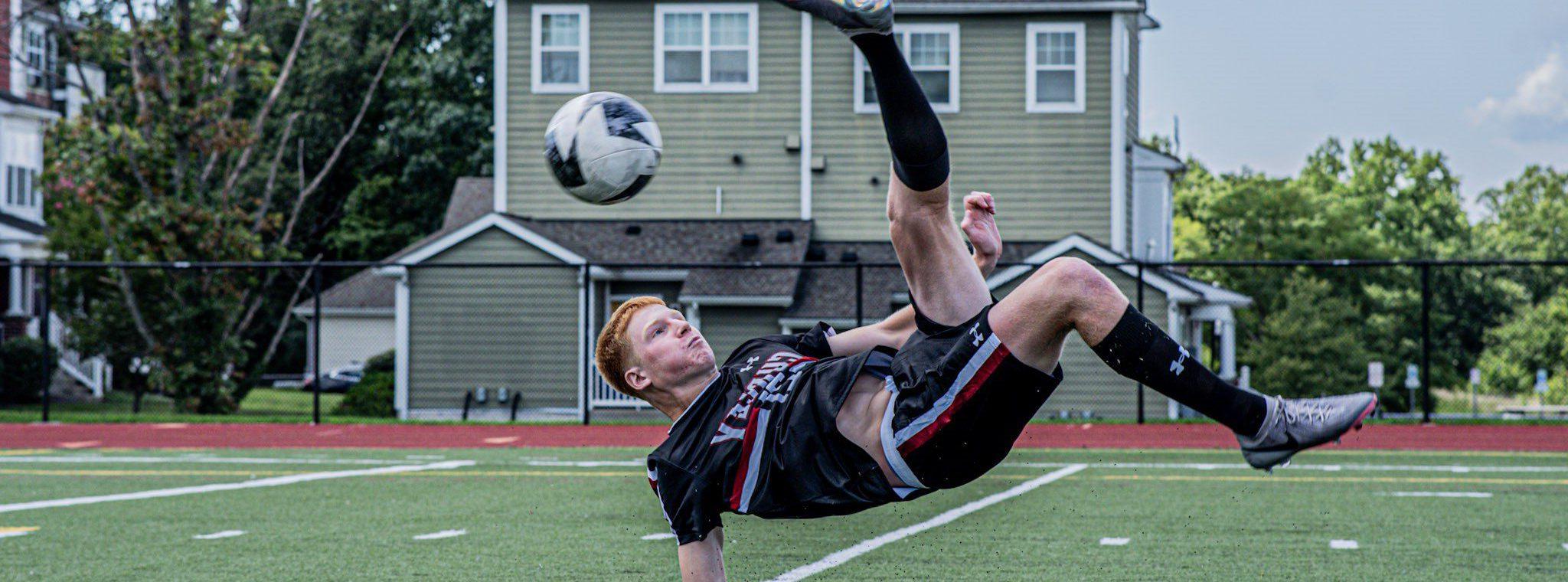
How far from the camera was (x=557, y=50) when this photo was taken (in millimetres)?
22203

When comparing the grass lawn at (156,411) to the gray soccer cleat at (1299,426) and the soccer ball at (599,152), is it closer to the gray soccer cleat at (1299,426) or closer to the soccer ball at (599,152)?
→ the soccer ball at (599,152)

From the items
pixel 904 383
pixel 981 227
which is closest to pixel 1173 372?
pixel 904 383

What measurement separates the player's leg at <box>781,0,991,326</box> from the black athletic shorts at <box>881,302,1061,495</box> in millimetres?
82

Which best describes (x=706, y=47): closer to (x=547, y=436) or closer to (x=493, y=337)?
(x=493, y=337)

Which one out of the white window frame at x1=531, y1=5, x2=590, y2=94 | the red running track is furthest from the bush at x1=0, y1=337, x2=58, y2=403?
the white window frame at x1=531, y1=5, x2=590, y2=94

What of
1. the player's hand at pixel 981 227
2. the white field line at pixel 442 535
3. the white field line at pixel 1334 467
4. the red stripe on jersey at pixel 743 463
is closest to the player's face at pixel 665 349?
the red stripe on jersey at pixel 743 463

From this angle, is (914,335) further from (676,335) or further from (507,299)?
(507,299)

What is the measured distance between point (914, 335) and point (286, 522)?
4545 millimetres

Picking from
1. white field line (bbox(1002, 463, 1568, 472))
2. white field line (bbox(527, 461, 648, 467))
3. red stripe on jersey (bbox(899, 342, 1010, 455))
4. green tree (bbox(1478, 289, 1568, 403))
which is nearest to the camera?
red stripe on jersey (bbox(899, 342, 1010, 455))

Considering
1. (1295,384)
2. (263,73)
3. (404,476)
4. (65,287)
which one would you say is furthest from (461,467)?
(1295,384)

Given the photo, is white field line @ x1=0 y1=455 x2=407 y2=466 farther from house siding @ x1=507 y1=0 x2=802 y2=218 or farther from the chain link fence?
house siding @ x1=507 y1=0 x2=802 y2=218

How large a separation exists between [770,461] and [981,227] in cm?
94

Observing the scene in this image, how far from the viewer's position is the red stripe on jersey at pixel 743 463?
3822mm

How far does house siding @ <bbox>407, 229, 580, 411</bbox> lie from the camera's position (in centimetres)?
1994
